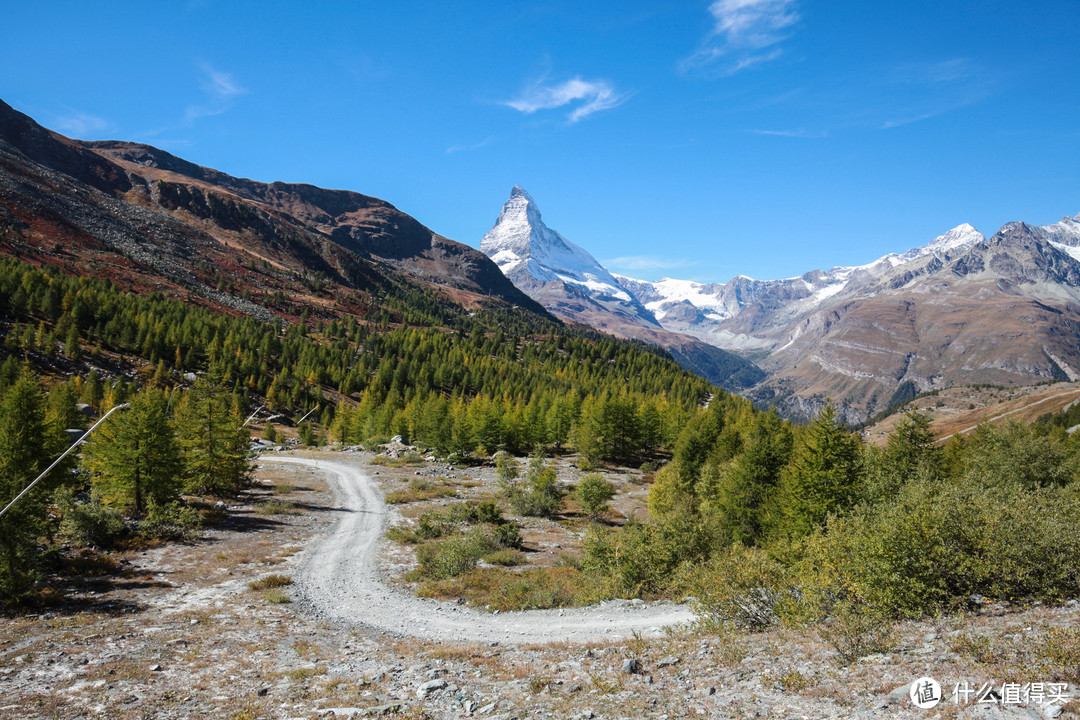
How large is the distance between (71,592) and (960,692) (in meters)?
29.9

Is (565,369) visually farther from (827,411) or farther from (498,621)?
(498,621)

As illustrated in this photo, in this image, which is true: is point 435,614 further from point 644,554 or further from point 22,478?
point 22,478

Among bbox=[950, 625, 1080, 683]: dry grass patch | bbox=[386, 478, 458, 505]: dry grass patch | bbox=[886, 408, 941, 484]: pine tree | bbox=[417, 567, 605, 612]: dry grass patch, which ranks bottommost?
bbox=[386, 478, 458, 505]: dry grass patch

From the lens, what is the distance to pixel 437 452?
74.2 metres

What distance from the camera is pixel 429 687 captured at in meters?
13.4

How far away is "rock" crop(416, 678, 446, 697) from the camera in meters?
13.1

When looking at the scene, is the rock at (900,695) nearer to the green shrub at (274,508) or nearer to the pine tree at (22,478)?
the pine tree at (22,478)

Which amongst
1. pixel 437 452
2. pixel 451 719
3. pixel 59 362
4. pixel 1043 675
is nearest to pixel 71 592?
pixel 451 719

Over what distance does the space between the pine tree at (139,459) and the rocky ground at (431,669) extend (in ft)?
34.5

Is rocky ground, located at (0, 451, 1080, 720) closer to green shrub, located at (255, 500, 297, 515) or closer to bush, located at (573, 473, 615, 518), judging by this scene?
green shrub, located at (255, 500, 297, 515)

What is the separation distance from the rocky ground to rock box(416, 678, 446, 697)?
0.04 m

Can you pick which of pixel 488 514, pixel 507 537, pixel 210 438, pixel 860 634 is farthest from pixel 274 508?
pixel 860 634

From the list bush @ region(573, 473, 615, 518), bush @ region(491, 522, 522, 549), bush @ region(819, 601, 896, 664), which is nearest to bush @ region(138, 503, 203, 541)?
bush @ region(491, 522, 522, 549)

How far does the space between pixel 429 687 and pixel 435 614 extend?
8457mm
